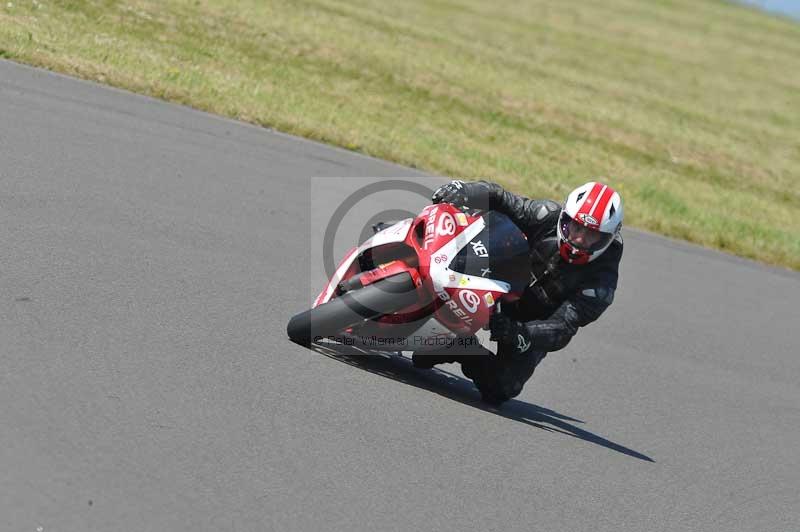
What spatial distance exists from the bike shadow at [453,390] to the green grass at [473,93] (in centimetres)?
651

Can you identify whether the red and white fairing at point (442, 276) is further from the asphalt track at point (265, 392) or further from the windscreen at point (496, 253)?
the asphalt track at point (265, 392)

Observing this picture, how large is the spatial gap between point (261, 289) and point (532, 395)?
1.94 meters

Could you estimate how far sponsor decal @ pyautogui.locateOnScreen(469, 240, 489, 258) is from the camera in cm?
602

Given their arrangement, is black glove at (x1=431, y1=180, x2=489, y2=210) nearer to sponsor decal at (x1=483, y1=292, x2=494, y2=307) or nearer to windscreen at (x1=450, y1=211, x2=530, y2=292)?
windscreen at (x1=450, y1=211, x2=530, y2=292)

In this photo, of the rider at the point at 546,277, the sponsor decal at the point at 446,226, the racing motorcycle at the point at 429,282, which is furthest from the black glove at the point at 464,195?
the sponsor decal at the point at 446,226

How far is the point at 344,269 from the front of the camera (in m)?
6.49

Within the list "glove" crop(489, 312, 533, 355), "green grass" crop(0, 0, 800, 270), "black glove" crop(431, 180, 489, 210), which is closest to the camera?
"glove" crop(489, 312, 533, 355)

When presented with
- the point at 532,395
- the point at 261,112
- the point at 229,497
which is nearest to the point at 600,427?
the point at 532,395

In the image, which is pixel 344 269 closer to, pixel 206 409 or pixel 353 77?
pixel 206 409

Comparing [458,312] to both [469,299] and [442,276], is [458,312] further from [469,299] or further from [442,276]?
[442,276]

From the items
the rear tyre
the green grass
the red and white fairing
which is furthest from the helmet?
the green grass

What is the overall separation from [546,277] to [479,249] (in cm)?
81

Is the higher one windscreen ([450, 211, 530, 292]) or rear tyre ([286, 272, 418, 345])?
windscreen ([450, 211, 530, 292])

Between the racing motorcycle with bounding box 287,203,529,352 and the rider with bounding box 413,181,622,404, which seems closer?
the racing motorcycle with bounding box 287,203,529,352
